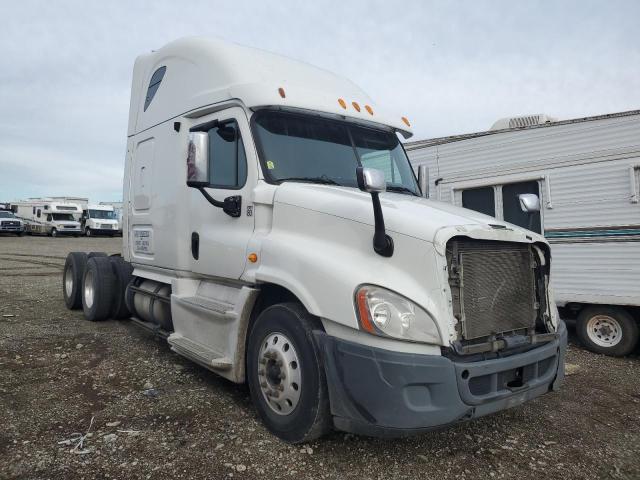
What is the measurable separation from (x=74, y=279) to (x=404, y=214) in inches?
263

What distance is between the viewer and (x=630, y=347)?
637 centimetres

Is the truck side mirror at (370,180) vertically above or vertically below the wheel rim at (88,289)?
above

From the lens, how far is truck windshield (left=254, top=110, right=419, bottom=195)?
4.12 metres

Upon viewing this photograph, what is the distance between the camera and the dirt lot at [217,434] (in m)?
3.26

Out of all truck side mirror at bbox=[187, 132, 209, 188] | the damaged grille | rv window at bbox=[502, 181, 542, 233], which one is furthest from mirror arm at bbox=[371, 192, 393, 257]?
rv window at bbox=[502, 181, 542, 233]

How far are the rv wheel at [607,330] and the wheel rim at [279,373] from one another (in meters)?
4.97

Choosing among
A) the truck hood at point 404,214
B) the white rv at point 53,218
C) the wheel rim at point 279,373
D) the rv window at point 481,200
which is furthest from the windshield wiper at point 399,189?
the white rv at point 53,218

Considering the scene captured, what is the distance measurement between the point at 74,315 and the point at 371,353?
654 centimetres

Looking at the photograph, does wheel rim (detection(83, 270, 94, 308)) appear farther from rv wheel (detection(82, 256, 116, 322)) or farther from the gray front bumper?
the gray front bumper

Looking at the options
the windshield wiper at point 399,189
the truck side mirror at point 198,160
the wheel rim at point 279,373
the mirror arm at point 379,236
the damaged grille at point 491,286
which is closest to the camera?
the mirror arm at point 379,236

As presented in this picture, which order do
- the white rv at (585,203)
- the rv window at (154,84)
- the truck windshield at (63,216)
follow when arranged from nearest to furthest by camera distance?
the rv window at (154,84), the white rv at (585,203), the truck windshield at (63,216)

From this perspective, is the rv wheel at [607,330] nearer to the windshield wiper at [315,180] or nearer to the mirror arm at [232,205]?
the windshield wiper at [315,180]

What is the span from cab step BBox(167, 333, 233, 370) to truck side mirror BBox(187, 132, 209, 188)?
1488mm

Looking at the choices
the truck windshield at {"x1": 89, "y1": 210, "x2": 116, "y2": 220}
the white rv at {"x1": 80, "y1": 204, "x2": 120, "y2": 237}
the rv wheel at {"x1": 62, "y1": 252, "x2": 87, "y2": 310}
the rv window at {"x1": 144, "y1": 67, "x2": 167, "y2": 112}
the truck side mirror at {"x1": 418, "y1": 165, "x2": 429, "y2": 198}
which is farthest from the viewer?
the truck windshield at {"x1": 89, "y1": 210, "x2": 116, "y2": 220}
